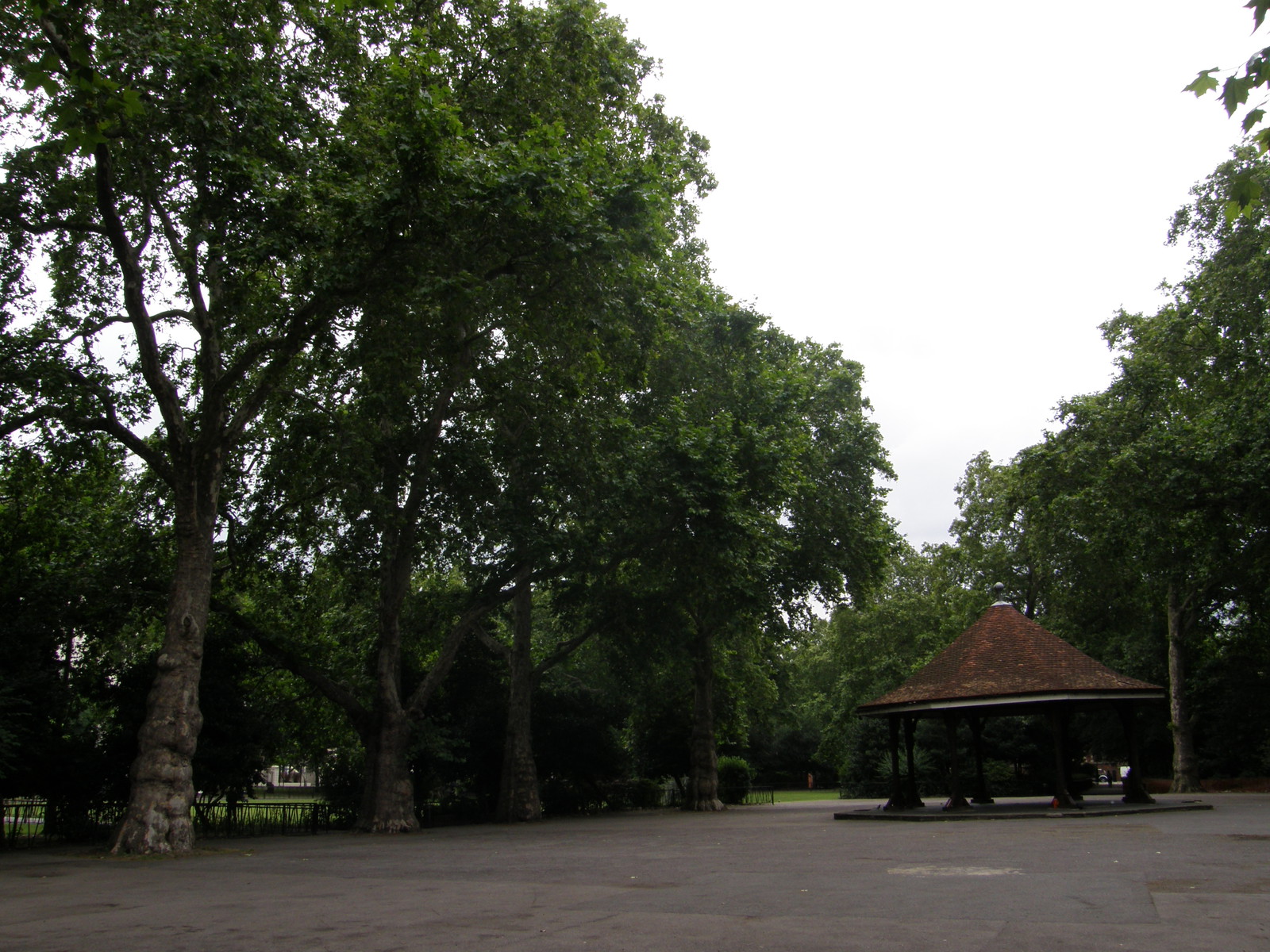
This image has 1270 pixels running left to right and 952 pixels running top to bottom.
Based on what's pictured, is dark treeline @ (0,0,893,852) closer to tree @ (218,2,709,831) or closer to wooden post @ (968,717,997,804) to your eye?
tree @ (218,2,709,831)

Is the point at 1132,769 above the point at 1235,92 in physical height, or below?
below

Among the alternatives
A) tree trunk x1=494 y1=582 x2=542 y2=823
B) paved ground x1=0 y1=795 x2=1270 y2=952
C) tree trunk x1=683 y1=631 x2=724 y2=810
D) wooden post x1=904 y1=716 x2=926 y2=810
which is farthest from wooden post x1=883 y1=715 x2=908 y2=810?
tree trunk x1=494 y1=582 x2=542 y2=823

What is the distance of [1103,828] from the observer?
54.4ft

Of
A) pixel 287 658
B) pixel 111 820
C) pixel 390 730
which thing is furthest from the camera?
pixel 287 658

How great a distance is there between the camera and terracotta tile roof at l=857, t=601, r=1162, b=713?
68.8 feet

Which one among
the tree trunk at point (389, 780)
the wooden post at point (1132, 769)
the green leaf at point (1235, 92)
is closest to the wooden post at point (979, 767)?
the wooden post at point (1132, 769)

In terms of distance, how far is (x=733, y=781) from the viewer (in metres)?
42.7

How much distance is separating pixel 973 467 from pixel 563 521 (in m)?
33.4

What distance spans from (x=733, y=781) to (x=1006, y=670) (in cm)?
2291

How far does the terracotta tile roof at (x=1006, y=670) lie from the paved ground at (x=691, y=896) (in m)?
4.09

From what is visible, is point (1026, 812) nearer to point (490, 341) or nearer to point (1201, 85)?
point (490, 341)

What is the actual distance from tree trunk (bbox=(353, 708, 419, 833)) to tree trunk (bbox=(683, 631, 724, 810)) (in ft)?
40.7

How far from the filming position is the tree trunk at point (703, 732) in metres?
33.0

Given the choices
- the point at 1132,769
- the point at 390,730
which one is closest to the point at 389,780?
the point at 390,730
